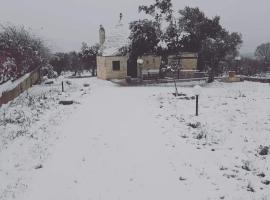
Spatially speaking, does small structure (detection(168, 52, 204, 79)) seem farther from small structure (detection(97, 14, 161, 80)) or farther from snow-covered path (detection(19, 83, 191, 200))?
snow-covered path (detection(19, 83, 191, 200))

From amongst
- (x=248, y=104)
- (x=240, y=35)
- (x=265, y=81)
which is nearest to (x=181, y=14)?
(x=240, y=35)

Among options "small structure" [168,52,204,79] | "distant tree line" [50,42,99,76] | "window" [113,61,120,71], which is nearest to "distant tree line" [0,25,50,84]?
"window" [113,61,120,71]

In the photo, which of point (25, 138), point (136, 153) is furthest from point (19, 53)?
point (136, 153)

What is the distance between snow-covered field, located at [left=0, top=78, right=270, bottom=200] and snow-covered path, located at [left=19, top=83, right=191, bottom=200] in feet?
0.07

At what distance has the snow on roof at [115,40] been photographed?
112ft

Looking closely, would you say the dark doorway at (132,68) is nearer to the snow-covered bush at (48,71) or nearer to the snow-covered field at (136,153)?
the snow-covered bush at (48,71)

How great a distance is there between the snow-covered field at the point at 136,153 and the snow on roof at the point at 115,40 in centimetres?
1812

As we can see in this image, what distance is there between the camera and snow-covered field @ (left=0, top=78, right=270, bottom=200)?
7.31 meters

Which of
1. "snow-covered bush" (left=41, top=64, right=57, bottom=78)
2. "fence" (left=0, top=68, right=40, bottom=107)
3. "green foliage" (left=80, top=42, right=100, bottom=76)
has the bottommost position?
"fence" (left=0, top=68, right=40, bottom=107)

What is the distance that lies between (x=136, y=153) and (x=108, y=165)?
3.98ft

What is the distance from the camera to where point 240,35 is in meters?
30.2

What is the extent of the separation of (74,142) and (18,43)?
3073 cm

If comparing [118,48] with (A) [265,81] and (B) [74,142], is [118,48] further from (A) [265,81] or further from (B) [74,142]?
(B) [74,142]

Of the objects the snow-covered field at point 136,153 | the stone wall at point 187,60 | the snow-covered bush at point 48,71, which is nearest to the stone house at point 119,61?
the stone wall at point 187,60
